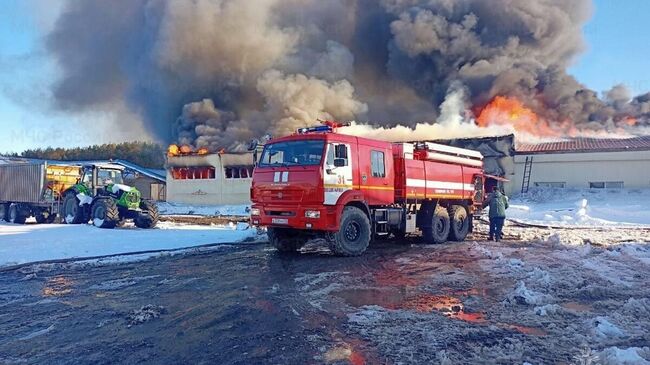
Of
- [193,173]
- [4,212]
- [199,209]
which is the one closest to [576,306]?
A: [4,212]

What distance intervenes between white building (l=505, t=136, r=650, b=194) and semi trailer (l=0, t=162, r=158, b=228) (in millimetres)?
20485

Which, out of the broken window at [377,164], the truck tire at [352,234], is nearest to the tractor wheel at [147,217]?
the truck tire at [352,234]

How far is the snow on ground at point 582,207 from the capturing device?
1839 centimetres

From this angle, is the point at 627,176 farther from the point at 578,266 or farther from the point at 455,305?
the point at 455,305

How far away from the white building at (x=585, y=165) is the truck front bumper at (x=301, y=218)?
2099cm

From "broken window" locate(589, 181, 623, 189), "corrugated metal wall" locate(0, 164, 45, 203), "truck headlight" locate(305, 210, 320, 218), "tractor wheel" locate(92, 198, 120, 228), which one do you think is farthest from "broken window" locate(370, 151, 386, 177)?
"broken window" locate(589, 181, 623, 189)

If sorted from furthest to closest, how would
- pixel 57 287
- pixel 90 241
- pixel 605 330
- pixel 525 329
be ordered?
pixel 90 241 < pixel 57 287 < pixel 525 329 < pixel 605 330

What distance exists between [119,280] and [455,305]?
4973mm

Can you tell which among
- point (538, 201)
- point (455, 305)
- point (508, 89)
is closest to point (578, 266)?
point (455, 305)

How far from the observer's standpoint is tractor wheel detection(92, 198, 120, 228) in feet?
47.3

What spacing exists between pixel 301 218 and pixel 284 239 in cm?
172

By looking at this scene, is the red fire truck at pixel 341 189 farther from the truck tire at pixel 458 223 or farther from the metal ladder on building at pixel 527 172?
the metal ladder on building at pixel 527 172

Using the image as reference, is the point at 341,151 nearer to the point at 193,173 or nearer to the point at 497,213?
the point at 497,213

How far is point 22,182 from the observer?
61.0 feet
